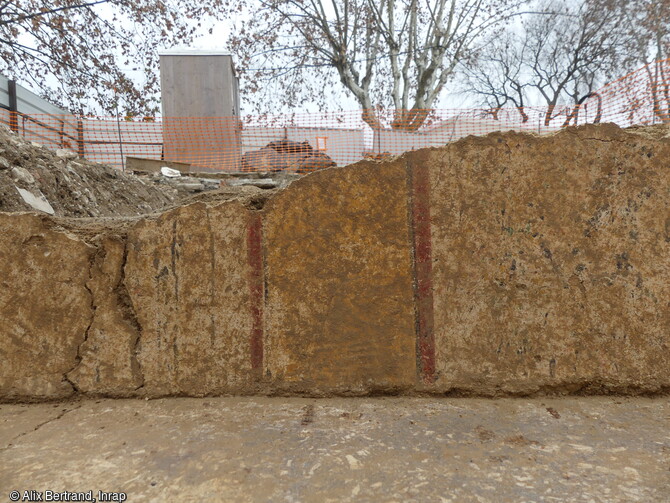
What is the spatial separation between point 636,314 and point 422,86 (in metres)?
10.3

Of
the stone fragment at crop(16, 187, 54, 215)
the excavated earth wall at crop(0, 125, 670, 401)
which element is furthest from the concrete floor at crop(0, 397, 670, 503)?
the stone fragment at crop(16, 187, 54, 215)

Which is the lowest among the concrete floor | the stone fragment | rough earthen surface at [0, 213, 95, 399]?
the concrete floor

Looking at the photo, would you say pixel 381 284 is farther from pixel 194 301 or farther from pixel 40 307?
pixel 40 307

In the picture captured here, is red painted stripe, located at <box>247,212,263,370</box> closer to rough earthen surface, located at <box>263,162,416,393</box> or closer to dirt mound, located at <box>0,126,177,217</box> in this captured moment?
rough earthen surface, located at <box>263,162,416,393</box>

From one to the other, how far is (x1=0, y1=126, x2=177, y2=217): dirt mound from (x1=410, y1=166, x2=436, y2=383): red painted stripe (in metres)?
1.74

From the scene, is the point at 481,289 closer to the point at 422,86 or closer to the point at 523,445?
the point at 523,445

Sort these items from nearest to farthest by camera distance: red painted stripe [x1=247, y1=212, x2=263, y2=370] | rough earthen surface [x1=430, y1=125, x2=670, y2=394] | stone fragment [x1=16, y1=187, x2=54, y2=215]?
rough earthen surface [x1=430, y1=125, x2=670, y2=394] < red painted stripe [x1=247, y1=212, x2=263, y2=370] < stone fragment [x1=16, y1=187, x2=54, y2=215]

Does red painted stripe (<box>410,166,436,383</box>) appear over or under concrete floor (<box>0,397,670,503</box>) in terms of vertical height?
over

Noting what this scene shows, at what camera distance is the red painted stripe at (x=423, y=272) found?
1488mm

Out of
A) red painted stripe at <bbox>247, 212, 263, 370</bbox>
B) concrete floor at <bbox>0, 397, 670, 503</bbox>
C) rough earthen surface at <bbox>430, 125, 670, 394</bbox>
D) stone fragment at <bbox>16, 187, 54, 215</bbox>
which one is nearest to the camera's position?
concrete floor at <bbox>0, 397, 670, 503</bbox>

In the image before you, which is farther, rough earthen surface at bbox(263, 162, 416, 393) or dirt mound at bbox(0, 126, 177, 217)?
dirt mound at bbox(0, 126, 177, 217)

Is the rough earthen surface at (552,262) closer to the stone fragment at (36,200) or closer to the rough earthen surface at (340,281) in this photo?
the rough earthen surface at (340,281)

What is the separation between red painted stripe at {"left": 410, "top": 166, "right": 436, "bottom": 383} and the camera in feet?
4.88

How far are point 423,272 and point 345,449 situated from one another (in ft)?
2.09
